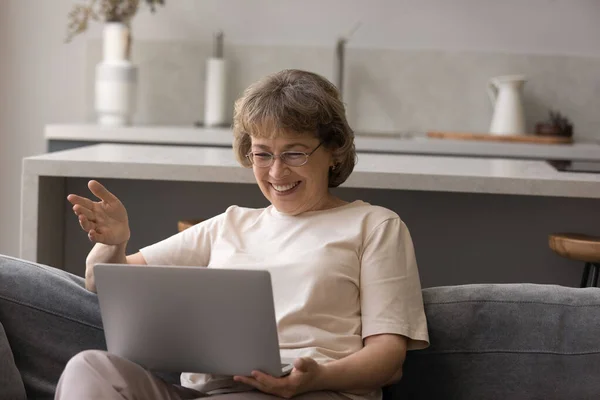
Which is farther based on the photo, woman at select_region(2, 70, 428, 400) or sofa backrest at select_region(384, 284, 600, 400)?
sofa backrest at select_region(384, 284, 600, 400)

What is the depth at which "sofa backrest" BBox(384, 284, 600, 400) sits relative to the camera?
6.51ft

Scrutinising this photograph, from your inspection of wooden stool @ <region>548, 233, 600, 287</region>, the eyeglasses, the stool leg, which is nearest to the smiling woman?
the eyeglasses

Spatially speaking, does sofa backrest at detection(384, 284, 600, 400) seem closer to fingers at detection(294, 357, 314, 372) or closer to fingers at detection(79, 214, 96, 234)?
fingers at detection(294, 357, 314, 372)

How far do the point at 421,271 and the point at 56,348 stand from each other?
116 centimetres

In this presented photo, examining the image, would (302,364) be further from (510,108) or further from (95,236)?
(510,108)

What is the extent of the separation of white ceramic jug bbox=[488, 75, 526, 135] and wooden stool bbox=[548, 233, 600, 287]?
212cm

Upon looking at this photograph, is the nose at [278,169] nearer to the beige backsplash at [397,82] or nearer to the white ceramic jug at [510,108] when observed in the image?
the white ceramic jug at [510,108]

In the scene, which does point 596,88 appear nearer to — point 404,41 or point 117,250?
point 404,41

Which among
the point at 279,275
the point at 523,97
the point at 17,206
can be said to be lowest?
the point at 17,206

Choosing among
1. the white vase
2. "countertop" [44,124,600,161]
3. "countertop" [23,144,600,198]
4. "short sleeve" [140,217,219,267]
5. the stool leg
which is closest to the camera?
"short sleeve" [140,217,219,267]

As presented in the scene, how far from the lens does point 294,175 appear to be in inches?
79.4

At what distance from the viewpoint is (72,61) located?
516 cm

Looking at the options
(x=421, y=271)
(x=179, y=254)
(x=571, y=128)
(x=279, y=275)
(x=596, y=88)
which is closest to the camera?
(x=279, y=275)

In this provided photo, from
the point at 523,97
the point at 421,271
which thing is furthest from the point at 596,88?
the point at 421,271
